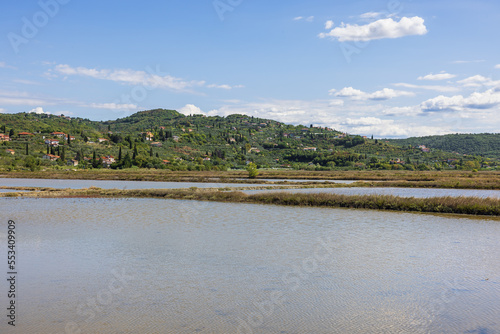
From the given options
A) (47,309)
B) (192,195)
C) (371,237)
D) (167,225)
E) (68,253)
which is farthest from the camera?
(192,195)

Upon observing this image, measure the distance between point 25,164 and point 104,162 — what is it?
2135 centimetres

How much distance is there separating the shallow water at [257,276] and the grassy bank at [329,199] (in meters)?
3.95

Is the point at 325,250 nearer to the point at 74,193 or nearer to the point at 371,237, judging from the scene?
the point at 371,237

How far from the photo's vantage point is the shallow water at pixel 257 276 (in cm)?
889

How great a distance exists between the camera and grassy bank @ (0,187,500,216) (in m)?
26.8

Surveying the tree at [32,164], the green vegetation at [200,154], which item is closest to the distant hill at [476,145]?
the green vegetation at [200,154]

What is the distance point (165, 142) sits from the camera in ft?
530

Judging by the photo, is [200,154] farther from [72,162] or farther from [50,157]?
[50,157]

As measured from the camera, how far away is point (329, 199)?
1229 inches

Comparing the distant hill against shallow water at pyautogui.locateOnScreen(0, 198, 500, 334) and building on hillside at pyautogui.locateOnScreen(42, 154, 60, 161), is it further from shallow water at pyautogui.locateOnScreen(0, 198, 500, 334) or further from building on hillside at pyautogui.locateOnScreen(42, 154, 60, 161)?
shallow water at pyautogui.locateOnScreen(0, 198, 500, 334)

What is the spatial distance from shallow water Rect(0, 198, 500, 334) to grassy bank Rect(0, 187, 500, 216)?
395 centimetres

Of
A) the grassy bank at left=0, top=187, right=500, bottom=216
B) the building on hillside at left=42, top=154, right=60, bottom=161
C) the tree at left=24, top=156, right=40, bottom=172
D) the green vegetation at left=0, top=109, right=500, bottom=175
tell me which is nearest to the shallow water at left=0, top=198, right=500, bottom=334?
the grassy bank at left=0, top=187, right=500, bottom=216

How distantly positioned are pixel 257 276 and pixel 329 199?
65.4 ft

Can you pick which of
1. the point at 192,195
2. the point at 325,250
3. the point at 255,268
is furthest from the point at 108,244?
the point at 192,195
